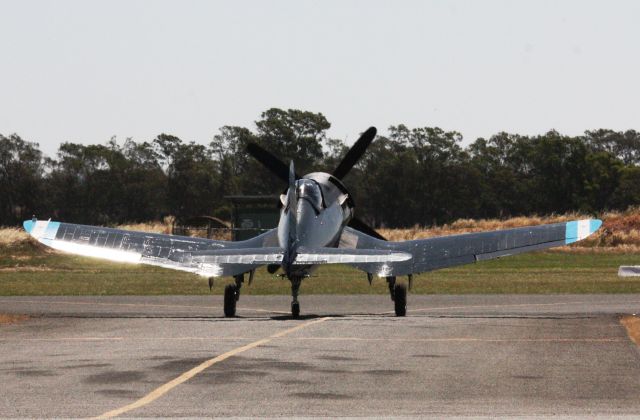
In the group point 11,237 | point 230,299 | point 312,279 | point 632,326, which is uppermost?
point 11,237

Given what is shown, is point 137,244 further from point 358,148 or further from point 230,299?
point 358,148

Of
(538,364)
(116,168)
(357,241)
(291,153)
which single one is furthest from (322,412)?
(116,168)

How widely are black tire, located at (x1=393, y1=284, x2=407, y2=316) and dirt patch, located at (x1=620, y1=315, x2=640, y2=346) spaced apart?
16.7 ft

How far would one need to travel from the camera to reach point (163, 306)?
36875mm

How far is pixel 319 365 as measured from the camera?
1830cm

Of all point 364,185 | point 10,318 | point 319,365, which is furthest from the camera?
point 364,185

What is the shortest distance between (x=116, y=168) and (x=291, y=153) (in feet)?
77.8

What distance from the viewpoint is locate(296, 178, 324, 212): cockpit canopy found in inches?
1154

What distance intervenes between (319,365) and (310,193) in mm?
11489

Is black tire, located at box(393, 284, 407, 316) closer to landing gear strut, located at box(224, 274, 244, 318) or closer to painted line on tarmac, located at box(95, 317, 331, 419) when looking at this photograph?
landing gear strut, located at box(224, 274, 244, 318)

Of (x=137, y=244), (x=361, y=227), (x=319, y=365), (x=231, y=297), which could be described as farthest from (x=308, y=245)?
(x=319, y=365)

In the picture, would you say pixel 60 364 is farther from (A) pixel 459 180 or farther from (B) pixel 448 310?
(A) pixel 459 180

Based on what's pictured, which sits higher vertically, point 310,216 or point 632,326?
point 310,216

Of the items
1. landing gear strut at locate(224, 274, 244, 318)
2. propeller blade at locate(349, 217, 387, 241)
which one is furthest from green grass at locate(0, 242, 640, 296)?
landing gear strut at locate(224, 274, 244, 318)
